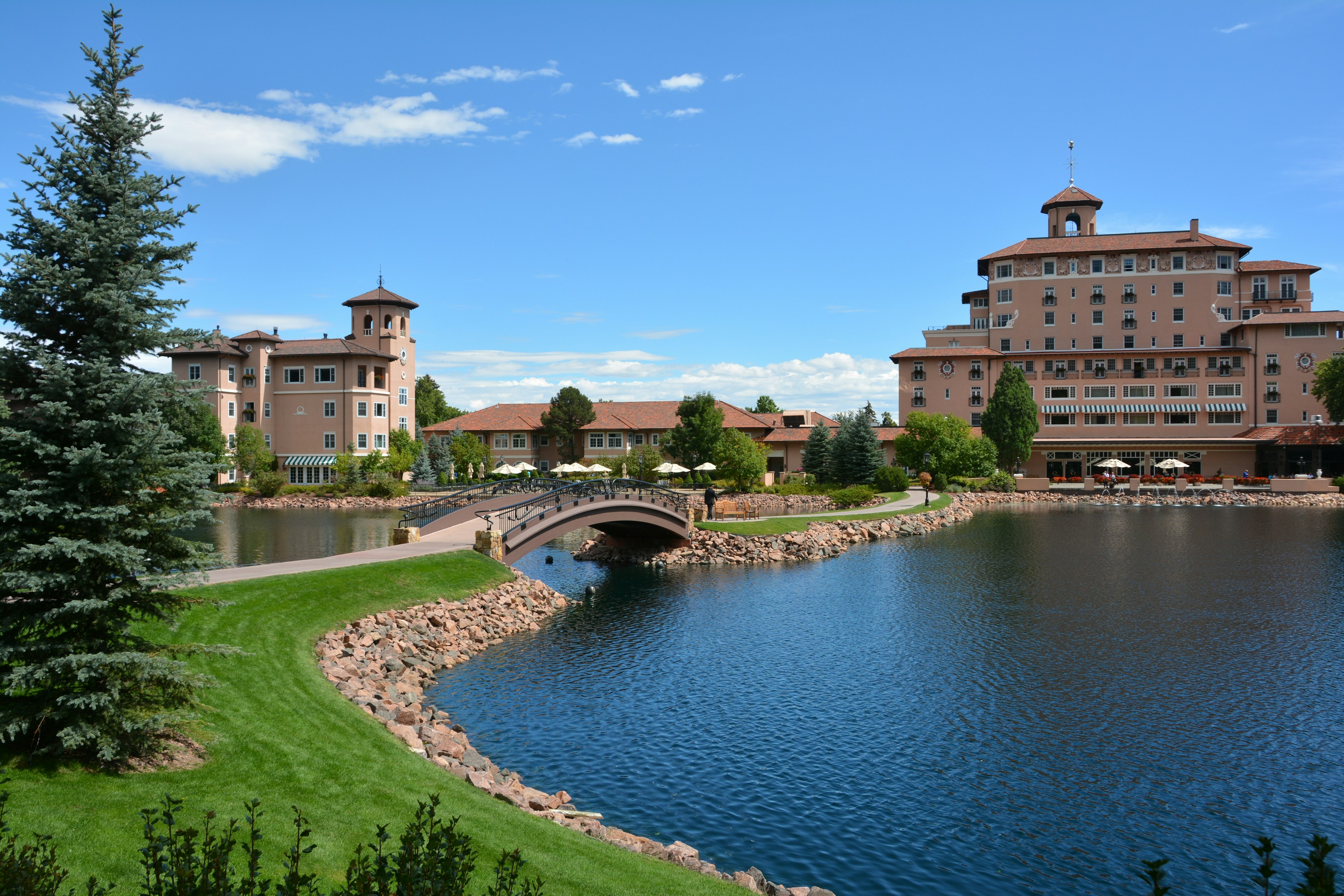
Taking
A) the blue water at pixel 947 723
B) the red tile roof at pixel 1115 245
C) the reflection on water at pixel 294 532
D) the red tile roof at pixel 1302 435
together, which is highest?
the red tile roof at pixel 1115 245

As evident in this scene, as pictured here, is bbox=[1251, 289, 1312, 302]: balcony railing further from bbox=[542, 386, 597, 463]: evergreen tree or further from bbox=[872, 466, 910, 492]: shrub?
bbox=[542, 386, 597, 463]: evergreen tree

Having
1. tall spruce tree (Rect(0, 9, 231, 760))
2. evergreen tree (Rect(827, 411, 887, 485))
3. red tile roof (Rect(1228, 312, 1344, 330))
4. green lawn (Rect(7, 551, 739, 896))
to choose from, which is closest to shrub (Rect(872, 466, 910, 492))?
evergreen tree (Rect(827, 411, 887, 485))

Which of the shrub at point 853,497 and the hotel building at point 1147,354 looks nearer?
the shrub at point 853,497

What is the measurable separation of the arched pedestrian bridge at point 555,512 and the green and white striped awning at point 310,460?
137 feet

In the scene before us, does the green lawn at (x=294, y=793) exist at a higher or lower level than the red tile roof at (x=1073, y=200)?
lower

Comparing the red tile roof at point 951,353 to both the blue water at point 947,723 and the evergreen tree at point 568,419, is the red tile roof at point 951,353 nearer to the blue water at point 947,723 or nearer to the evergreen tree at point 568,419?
the evergreen tree at point 568,419

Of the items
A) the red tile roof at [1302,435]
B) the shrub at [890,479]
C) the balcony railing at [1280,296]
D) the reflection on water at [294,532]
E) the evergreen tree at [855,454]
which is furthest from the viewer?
the balcony railing at [1280,296]

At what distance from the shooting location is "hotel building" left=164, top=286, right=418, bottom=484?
90.4 metres

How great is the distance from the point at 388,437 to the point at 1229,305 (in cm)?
9711

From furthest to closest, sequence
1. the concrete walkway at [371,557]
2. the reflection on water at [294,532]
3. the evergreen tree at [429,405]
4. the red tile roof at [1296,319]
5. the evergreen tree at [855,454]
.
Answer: the evergreen tree at [429,405] → the red tile roof at [1296,319] → the evergreen tree at [855,454] → the reflection on water at [294,532] → the concrete walkway at [371,557]

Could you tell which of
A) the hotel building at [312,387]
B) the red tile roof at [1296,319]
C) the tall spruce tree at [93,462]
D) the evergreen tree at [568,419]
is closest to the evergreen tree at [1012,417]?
the red tile roof at [1296,319]

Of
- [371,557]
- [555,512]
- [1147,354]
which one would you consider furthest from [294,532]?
[1147,354]

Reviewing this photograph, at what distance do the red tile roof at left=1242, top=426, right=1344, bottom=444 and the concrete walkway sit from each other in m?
85.4

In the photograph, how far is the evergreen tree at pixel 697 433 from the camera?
85.3 metres
